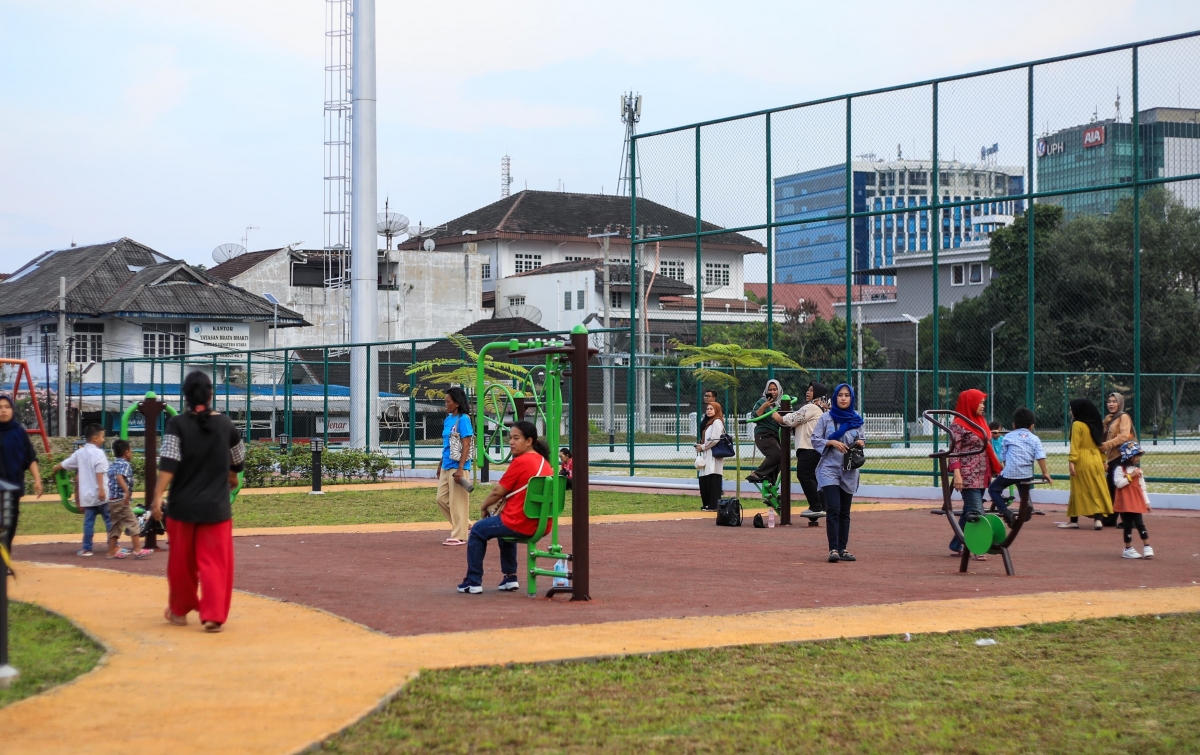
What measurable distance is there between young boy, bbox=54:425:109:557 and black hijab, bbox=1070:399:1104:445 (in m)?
10.6

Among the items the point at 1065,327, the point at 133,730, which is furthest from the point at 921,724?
A: the point at 1065,327

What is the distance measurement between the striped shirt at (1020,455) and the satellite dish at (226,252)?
61.4 meters

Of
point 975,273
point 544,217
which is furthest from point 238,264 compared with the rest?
point 975,273

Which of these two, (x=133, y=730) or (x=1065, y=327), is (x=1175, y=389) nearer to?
(x=1065, y=327)

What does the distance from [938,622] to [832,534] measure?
11.9 ft

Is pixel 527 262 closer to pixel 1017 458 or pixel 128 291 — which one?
pixel 128 291

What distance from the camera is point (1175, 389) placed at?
26781 mm

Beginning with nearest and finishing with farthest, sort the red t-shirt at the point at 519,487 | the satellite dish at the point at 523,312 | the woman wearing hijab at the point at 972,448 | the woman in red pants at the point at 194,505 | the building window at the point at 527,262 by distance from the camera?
1. the woman in red pants at the point at 194,505
2. the red t-shirt at the point at 519,487
3. the woman wearing hijab at the point at 972,448
4. the satellite dish at the point at 523,312
5. the building window at the point at 527,262

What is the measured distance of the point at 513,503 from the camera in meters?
9.62

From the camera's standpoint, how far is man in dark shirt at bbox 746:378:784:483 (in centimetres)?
1641

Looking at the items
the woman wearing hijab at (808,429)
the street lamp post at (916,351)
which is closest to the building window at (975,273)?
the street lamp post at (916,351)

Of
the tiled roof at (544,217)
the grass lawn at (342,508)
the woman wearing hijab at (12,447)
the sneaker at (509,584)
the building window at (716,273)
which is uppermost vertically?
the tiled roof at (544,217)

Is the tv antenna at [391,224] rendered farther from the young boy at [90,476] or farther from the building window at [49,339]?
the young boy at [90,476]

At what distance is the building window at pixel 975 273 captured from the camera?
23.7 metres
